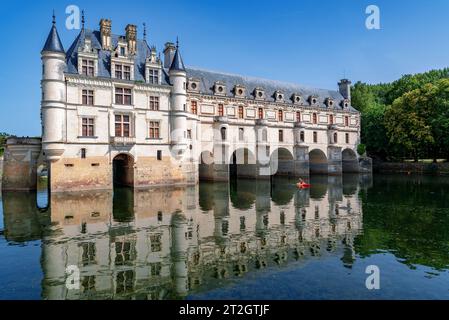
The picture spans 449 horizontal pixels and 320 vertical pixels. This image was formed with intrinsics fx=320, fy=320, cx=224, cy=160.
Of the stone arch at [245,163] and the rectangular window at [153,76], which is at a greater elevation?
the rectangular window at [153,76]

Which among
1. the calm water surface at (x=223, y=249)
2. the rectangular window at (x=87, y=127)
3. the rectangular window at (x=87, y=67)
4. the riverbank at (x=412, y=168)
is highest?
the rectangular window at (x=87, y=67)

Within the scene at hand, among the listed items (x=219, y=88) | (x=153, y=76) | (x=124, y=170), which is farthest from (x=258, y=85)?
(x=124, y=170)

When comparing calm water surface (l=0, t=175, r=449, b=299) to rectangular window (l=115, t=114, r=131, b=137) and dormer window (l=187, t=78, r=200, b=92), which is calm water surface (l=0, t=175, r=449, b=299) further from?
dormer window (l=187, t=78, r=200, b=92)

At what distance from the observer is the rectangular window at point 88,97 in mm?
28297

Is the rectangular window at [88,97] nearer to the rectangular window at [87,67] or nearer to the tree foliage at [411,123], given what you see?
the rectangular window at [87,67]

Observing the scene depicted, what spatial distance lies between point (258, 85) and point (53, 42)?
27.7 meters

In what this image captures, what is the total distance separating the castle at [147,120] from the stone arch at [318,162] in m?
5.12

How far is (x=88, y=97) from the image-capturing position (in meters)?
28.5

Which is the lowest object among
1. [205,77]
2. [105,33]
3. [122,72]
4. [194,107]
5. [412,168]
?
[412,168]

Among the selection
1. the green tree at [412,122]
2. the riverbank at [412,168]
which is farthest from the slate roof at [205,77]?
the riverbank at [412,168]

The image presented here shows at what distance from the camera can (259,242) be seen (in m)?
13.5

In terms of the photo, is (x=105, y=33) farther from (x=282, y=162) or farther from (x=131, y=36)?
(x=282, y=162)

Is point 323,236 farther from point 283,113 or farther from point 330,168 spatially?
point 330,168
